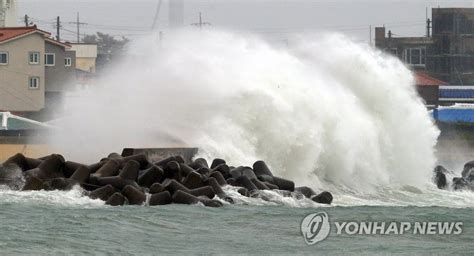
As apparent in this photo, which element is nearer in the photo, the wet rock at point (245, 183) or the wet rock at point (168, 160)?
the wet rock at point (245, 183)

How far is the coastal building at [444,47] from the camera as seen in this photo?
3359 inches

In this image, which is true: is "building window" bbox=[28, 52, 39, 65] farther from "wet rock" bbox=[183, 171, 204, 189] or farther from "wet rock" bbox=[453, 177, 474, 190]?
"wet rock" bbox=[183, 171, 204, 189]

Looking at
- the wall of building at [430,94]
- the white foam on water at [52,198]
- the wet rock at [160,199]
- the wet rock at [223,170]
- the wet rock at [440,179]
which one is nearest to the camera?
the white foam on water at [52,198]

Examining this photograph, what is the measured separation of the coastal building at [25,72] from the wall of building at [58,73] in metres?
0.38

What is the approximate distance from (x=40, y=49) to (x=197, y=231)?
142 feet

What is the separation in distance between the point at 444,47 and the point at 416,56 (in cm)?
252

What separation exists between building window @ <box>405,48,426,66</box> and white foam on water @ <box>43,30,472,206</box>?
47.7 m

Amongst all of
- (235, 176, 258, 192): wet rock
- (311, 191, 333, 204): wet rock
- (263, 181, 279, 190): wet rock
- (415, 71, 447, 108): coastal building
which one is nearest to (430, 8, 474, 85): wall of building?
(415, 71, 447, 108): coastal building

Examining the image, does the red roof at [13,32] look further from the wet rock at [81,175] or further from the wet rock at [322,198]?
the wet rock at [81,175]

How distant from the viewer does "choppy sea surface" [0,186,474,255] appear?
19156 mm

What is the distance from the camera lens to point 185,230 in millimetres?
21078

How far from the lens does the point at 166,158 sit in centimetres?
2814

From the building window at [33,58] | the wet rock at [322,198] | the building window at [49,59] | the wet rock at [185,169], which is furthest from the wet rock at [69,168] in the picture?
the building window at [49,59]

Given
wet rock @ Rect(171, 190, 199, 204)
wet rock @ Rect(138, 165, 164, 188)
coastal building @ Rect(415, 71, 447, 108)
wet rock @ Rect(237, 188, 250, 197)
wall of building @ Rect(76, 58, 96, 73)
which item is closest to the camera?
wet rock @ Rect(171, 190, 199, 204)
